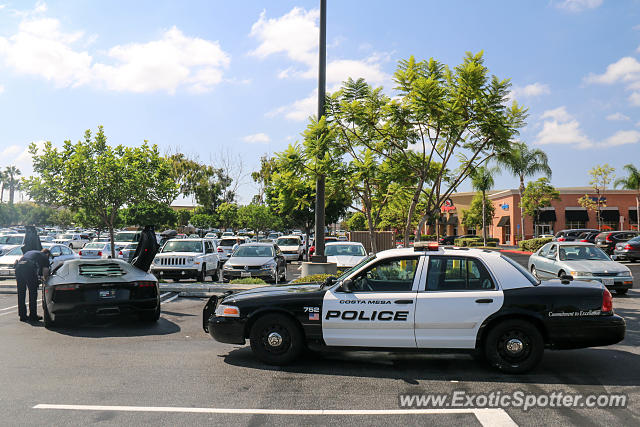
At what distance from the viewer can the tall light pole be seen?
489 inches

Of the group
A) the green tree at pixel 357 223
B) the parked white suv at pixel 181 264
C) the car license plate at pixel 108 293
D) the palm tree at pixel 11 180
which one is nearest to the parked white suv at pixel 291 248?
the parked white suv at pixel 181 264

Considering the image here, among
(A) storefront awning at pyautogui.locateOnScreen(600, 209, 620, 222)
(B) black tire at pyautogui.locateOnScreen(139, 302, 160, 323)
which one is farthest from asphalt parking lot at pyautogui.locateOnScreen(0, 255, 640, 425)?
(A) storefront awning at pyautogui.locateOnScreen(600, 209, 620, 222)

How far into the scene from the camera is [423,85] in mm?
10742

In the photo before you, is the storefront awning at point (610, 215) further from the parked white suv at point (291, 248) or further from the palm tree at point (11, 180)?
the palm tree at point (11, 180)

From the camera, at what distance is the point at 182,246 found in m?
18.2

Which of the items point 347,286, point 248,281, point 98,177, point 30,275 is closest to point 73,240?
point 98,177

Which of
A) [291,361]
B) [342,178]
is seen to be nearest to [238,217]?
[342,178]

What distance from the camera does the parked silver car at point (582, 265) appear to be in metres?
14.0

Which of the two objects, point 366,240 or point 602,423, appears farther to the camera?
point 366,240

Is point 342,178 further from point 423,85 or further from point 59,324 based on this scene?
point 59,324

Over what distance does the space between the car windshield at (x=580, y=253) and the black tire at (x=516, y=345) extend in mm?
9895

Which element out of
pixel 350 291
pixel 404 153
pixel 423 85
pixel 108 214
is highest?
pixel 423 85

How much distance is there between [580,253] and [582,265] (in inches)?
39.0

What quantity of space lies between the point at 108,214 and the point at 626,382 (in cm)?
1753
